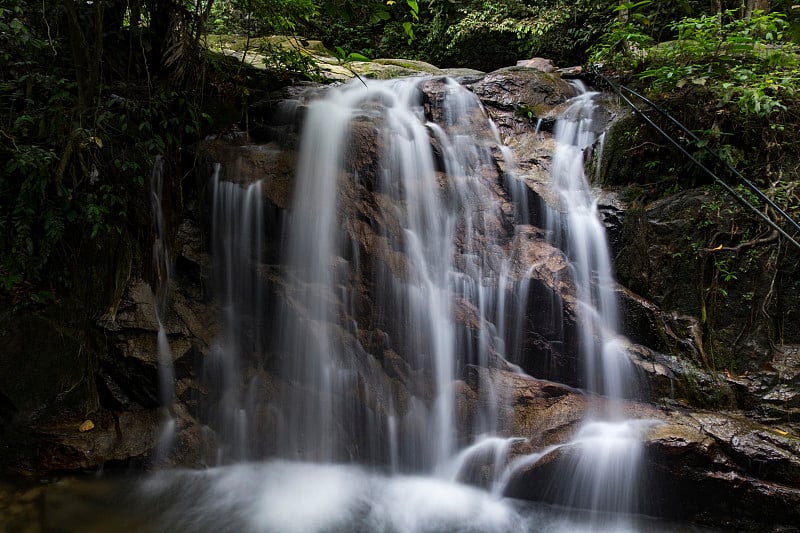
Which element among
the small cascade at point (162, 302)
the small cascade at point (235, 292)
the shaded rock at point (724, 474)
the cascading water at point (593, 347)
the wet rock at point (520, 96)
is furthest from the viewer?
the wet rock at point (520, 96)

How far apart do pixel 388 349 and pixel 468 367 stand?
2.48ft

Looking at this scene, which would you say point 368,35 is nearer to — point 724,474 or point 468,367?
point 468,367

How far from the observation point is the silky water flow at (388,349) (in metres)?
3.62

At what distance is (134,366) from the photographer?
13.8 ft

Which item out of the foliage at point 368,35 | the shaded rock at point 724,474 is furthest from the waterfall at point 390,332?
the foliage at point 368,35

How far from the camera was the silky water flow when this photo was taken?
142 inches

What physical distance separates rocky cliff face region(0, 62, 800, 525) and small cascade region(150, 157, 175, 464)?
0.06 metres

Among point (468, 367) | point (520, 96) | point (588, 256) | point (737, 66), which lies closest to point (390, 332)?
point (468, 367)

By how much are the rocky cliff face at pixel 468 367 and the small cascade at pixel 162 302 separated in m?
0.06

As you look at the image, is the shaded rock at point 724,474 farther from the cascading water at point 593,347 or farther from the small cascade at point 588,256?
the small cascade at point 588,256

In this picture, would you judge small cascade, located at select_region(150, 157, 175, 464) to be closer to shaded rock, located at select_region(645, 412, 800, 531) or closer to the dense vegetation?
the dense vegetation

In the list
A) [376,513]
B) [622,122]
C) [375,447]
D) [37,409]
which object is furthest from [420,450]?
[622,122]

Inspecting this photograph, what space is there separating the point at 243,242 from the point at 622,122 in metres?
4.07

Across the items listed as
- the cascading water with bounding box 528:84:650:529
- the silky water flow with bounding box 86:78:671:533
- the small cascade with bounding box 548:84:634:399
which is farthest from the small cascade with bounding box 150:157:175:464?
the small cascade with bounding box 548:84:634:399
